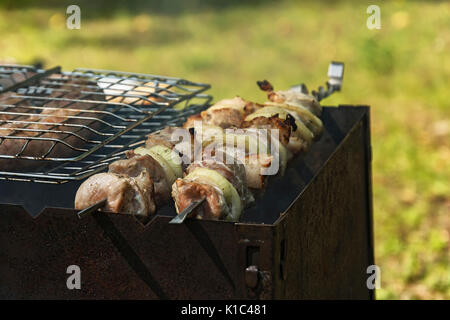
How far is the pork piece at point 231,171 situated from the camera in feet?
7.22

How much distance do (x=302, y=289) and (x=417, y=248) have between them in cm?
253

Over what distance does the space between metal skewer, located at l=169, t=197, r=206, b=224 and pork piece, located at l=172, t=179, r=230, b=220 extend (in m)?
0.03

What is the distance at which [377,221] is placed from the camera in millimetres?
4918

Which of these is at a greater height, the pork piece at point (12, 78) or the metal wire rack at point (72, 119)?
the pork piece at point (12, 78)

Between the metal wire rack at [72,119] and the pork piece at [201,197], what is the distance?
303 mm

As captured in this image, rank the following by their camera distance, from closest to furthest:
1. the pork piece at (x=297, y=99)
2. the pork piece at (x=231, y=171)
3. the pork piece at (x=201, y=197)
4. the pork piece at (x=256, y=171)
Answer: the pork piece at (x=201, y=197) → the pork piece at (x=231, y=171) → the pork piece at (x=256, y=171) → the pork piece at (x=297, y=99)

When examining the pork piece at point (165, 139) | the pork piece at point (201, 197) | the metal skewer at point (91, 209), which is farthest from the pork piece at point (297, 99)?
the metal skewer at point (91, 209)

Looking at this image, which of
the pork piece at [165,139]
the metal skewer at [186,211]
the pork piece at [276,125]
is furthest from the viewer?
the pork piece at [276,125]

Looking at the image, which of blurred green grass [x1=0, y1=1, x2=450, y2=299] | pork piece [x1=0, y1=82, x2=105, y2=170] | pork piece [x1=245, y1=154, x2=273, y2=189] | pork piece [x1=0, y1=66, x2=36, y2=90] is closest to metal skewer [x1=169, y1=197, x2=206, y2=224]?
pork piece [x1=245, y1=154, x2=273, y2=189]

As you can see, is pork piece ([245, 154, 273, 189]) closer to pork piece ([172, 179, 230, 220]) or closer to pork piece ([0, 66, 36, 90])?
pork piece ([172, 179, 230, 220])

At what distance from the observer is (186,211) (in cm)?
189

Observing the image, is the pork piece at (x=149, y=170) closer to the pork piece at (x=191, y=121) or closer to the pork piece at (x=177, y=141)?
the pork piece at (x=177, y=141)

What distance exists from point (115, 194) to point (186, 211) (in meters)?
0.26

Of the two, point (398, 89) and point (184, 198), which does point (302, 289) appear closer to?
point (184, 198)
